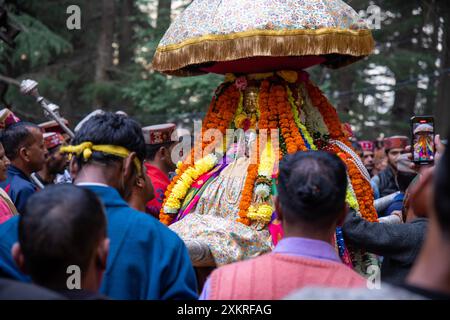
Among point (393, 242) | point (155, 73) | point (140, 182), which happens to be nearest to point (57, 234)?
point (140, 182)

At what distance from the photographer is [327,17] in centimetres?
464

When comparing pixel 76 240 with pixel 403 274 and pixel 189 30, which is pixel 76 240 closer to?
pixel 403 274

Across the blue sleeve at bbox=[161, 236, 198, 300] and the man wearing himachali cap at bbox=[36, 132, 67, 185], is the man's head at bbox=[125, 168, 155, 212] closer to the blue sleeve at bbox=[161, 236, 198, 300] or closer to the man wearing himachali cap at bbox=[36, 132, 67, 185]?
the blue sleeve at bbox=[161, 236, 198, 300]

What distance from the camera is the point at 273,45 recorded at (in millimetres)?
4457

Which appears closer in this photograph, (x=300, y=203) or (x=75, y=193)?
(x=75, y=193)

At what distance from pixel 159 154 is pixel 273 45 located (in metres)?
1.68

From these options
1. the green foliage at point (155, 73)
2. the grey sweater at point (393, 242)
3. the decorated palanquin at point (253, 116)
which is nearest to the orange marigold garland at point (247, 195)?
the decorated palanquin at point (253, 116)

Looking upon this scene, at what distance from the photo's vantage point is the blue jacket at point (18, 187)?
16.9 ft

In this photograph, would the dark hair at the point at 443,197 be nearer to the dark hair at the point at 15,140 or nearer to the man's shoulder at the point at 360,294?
the man's shoulder at the point at 360,294

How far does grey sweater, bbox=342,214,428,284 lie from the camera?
154 inches
